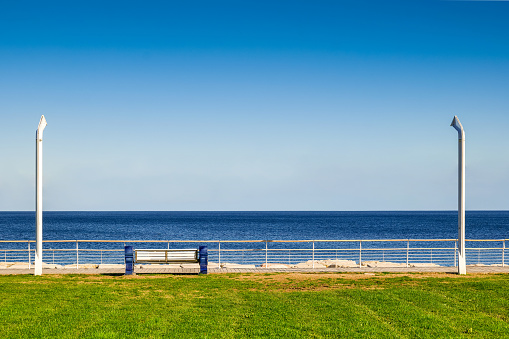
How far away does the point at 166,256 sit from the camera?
1509cm

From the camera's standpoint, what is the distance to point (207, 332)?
8.24 metres

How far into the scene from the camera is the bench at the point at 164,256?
1516 centimetres

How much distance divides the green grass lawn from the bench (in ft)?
2.45

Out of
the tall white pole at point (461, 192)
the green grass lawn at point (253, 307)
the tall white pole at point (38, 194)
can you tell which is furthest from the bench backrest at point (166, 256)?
the tall white pole at point (461, 192)

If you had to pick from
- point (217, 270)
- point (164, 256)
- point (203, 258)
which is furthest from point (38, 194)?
point (217, 270)

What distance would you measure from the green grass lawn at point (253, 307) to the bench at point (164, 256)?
748 mm

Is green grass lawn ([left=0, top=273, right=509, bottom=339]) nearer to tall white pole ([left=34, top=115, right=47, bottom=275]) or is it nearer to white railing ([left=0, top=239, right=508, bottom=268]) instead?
tall white pole ([left=34, top=115, right=47, bottom=275])

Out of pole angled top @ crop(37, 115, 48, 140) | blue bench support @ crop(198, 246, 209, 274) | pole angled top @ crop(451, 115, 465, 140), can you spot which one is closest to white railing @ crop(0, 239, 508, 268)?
blue bench support @ crop(198, 246, 209, 274)

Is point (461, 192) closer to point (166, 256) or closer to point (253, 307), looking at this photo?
point (253, 307)

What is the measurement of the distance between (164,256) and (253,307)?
5.71 m

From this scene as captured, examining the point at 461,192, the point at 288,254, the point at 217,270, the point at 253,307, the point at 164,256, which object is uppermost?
the point at 461,192

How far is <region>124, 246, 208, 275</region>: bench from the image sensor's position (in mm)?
15156

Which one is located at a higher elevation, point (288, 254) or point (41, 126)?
point (41, 126)

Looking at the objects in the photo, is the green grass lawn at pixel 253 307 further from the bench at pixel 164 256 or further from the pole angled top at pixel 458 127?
the pole angled top at pixel 458 127
